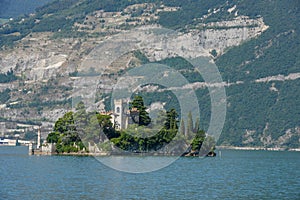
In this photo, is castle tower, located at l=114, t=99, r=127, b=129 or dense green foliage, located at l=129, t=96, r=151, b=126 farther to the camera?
dense green foliage, located at l=129, t=96, r=151, b=126

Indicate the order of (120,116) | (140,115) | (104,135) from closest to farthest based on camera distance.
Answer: (104,135) < (120,116) < (140,115)

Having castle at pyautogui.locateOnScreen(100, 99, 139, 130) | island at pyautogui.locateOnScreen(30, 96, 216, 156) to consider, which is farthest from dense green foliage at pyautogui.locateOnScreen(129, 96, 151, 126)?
castle at pyautogui.locateOnScreen(100, 99, 139, 130)

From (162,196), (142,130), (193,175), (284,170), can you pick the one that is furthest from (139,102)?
(162,196)

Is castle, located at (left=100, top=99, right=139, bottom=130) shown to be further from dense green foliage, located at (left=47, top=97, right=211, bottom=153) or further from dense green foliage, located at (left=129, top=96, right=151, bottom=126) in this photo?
dense green foliage, located at (left=47, top=97, right=211, bottom=153)

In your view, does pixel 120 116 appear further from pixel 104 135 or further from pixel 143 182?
pixel 143 182

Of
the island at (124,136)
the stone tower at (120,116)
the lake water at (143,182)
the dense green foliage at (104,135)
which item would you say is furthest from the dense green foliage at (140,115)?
the lake water at (143,182)

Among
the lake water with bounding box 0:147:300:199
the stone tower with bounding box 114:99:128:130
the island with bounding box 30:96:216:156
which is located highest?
the stone tower with bounding box 114:99:128:130

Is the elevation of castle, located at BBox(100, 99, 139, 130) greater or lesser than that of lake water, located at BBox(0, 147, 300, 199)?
greater

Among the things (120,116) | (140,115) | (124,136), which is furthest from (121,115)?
(124,136)
